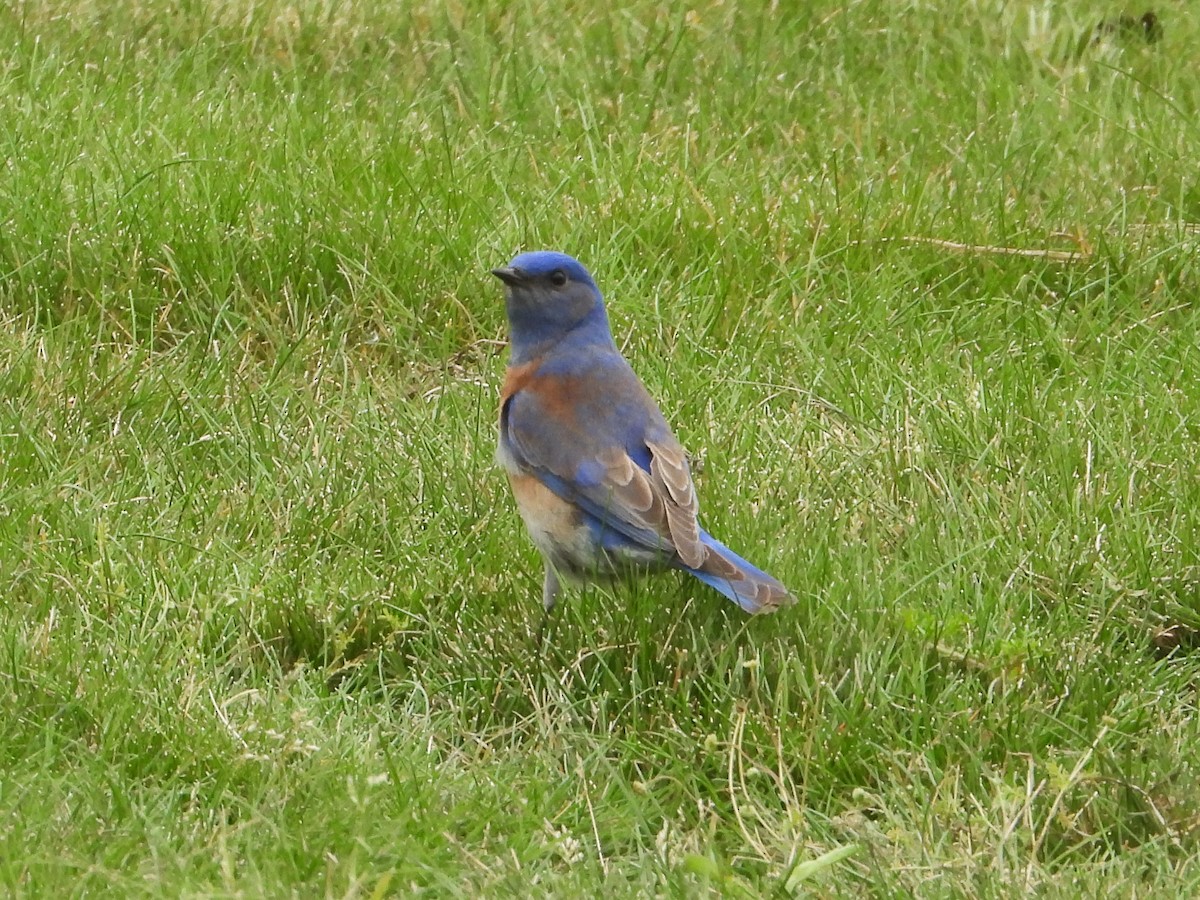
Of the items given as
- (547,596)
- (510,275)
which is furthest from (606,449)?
(510,275)

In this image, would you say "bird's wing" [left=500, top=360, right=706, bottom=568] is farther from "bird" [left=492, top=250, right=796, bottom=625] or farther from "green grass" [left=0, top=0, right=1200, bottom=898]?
"green grass" [left=0, top=0, right=1200, bottom=898]

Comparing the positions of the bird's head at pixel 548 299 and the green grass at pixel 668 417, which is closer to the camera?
the green grass at pixel 668 417

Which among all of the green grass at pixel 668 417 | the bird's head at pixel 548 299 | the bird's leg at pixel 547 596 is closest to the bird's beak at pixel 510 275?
the bird's head at pixel 548 299

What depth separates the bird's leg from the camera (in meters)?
3.90

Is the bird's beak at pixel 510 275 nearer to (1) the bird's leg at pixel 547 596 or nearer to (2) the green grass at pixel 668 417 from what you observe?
(2) the green grass at pixel 668 417

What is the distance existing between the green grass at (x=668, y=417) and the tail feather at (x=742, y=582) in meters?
0.10

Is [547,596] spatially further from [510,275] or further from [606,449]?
[510,275]

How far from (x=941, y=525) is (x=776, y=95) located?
265 cm

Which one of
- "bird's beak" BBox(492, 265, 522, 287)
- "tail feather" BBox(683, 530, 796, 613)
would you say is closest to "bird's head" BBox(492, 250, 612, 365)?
"bird's beak" BBox(492, 265, 522, 287)

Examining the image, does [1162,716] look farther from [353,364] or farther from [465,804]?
[353,364]

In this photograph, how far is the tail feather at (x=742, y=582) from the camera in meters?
3.72

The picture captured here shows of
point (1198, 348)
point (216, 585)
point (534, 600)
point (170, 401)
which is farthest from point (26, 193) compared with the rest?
point (1198, 348)

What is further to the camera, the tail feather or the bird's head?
the bird's head

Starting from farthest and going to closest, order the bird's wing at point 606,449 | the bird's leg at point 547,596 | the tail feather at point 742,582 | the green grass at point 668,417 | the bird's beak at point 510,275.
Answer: the bird's beak at point 510,275 → the bird's wing at point 606,449 → the bird's leg at point 547,596 → the tail feather at point 742,582 → the green grass at point 668,417
